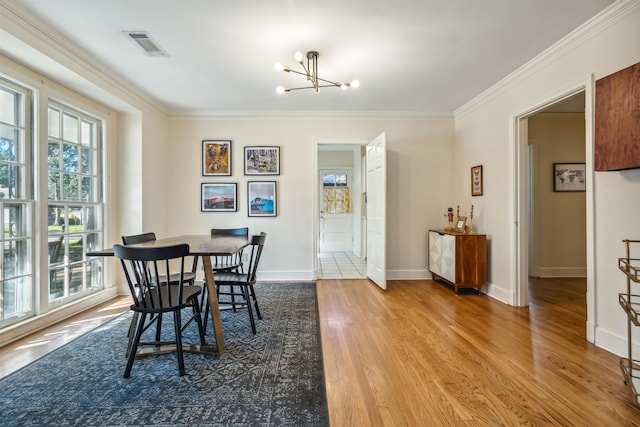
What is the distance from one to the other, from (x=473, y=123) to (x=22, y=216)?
5.18m

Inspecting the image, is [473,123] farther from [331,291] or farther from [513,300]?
[331,291]

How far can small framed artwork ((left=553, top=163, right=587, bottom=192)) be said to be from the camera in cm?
476

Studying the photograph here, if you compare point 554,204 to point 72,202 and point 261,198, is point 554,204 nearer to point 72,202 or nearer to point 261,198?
point 261,198

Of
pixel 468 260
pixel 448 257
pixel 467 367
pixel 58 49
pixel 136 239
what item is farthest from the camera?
pixel 448 257

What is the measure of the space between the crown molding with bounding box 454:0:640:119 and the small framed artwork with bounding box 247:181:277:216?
3.14 meters

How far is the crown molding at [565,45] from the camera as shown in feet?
7.14

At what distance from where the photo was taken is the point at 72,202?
3285mm

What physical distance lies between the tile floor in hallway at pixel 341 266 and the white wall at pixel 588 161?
6.89ft

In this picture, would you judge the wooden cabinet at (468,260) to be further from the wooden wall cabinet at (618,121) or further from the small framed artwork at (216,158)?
the small framed artwork at (216,158)

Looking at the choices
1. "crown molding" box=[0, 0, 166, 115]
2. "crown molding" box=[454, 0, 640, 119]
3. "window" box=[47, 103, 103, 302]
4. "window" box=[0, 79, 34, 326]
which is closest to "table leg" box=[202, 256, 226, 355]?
"window" box=[0, 79, 34, 326]

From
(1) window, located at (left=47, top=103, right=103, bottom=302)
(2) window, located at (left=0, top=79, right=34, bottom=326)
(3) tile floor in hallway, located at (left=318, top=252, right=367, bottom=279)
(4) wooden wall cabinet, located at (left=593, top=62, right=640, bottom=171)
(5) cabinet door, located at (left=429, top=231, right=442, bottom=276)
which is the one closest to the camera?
(4) wooden wall cabinet, located at (left=593, top=62, right=640, bottom=171)

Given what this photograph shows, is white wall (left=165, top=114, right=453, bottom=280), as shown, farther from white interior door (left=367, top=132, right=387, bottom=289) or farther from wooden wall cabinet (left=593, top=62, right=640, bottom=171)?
wooden wall cabinet (left=593, top=62, right=640, bottom=171)

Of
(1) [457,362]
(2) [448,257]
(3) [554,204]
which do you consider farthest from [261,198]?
(3) [554,204]

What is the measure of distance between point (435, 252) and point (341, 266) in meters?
1.96
